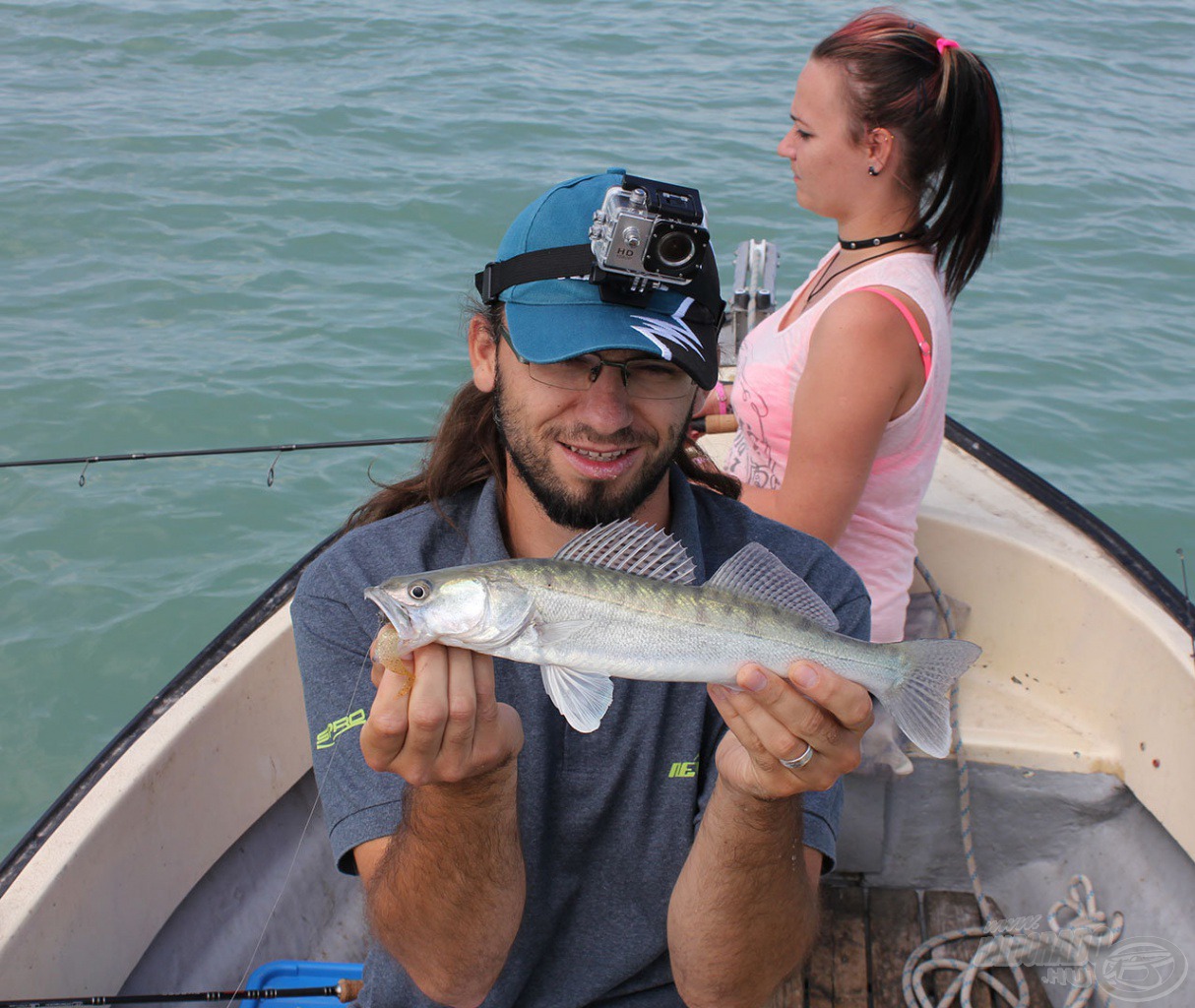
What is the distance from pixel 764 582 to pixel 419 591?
73 cm

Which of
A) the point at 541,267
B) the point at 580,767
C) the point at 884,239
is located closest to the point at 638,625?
the point at 580,767

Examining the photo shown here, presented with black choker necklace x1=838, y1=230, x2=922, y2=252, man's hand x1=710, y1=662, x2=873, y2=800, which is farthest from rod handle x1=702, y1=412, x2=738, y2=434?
man's hand x1=710, y1=662, x2=873, y2=800

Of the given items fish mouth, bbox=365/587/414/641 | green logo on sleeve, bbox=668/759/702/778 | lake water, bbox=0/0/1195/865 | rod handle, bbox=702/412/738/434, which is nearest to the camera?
fish mouth, bbox=365/587/414/641

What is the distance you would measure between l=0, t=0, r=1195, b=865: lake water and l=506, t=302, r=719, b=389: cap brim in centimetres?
446

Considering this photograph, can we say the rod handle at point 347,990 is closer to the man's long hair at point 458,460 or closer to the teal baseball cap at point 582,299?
A: the man's long hair at point 458,460

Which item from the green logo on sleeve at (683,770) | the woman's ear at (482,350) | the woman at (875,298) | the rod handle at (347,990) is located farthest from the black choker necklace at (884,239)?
the rod handle at (347,990)

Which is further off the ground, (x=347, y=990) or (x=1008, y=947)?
(x=347, y=990)

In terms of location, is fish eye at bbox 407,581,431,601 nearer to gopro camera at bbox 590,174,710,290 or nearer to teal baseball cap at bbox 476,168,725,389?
teal baseball cap at bbox 476,168,725,389

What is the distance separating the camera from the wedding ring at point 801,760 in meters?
2.13

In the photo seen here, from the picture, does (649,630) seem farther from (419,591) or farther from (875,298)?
(875,298)

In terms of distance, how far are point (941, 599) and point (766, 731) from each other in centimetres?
235

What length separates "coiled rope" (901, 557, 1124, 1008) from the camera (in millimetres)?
3568

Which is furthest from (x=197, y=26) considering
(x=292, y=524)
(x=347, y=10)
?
(x=292, y=524)

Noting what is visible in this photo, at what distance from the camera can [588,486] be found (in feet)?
8.27
